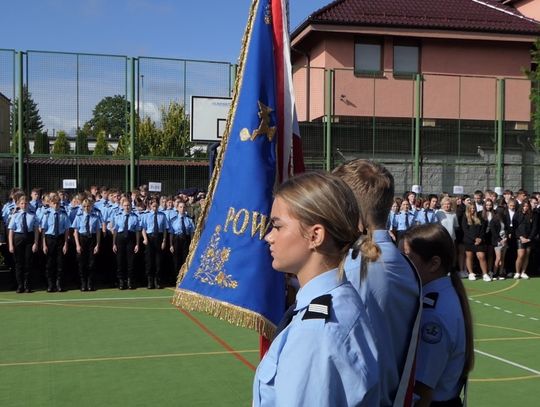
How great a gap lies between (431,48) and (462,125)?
5.77m

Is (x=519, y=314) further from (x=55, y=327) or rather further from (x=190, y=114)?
(x=190, y=114)

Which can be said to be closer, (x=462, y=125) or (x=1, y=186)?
(x=1, y=186)

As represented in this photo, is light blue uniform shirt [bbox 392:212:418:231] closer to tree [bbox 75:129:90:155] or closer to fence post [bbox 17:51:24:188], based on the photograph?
tree [bbox 75:129:90:155]

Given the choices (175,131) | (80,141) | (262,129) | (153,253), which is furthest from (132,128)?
(262,129)

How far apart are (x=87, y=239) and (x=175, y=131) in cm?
625

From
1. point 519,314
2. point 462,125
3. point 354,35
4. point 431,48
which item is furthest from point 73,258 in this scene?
point 431,48

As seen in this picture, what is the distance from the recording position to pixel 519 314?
11.1 meters

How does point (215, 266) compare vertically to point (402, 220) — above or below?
Result: above

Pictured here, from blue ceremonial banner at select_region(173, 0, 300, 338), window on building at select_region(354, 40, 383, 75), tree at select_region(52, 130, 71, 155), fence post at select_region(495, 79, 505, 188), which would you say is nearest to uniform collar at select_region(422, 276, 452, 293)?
blue ceremonial banner at select_region(173, 0, 300, 338)

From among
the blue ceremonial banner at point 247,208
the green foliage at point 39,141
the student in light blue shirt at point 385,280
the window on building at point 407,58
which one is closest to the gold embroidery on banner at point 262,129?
the blue ceremonial banner at point 247,208

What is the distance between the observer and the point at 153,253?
14188mm

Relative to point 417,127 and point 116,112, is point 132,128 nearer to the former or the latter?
point 116,112

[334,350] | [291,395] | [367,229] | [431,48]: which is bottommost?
[291,395]

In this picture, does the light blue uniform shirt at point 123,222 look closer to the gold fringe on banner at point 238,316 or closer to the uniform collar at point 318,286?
the gold fringe on banner at point 238,316
